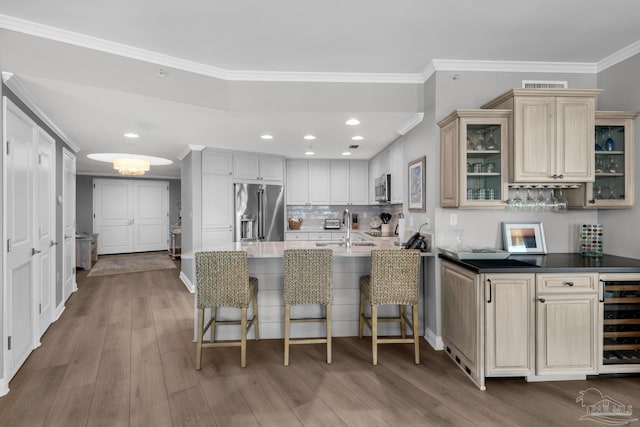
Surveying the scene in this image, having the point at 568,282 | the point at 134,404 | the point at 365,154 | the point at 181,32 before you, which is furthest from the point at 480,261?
the point at 365,154

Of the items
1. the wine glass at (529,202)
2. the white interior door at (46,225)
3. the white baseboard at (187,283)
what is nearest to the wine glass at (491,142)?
the wine glass at (529,202)

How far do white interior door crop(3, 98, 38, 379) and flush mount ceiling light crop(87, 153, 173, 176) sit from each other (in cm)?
208

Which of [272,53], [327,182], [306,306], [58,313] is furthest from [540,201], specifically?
[58,313]

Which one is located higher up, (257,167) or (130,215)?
(257,167)

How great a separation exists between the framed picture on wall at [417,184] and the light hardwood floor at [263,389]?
1.39 metres

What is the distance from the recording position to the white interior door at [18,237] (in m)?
2.56

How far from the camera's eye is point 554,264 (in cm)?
258

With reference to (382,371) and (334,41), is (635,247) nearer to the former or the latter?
(382,371)

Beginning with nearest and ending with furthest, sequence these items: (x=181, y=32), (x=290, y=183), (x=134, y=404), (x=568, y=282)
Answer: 1. (x=134, y=404)
2. (x=568, y=282)
3. (x=181, y=32)
4. (x=290, y=183)

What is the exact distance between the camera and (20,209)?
2.86m

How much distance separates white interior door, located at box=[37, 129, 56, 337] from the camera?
138 inches

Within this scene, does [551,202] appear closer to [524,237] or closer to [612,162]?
[524,237]

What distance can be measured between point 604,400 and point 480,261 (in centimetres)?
118

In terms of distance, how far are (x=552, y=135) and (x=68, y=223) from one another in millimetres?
6117
